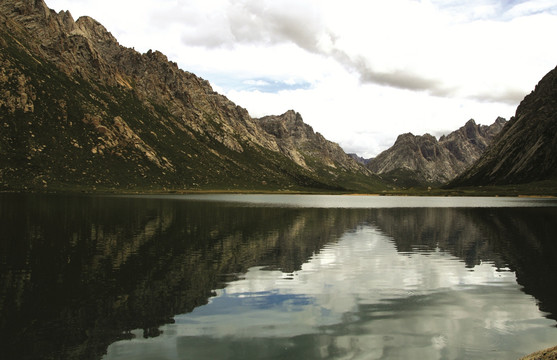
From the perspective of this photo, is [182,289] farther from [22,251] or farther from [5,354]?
[22,251]

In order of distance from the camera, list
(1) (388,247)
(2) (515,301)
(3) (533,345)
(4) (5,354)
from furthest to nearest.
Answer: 1. (1) (388,247)
2. (2) (515,301)
3. (3) (533,345)
4. (4) (5,354)

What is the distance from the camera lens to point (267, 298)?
2717 centimetres

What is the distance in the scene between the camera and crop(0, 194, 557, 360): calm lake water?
18.7 meters

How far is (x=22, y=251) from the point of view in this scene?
129 feet

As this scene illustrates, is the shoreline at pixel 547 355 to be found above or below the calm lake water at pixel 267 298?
above

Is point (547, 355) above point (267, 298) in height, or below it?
above

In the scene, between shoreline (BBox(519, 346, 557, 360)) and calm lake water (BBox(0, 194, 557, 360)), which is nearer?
shoreline (BBox(519, 346, 557, 360))

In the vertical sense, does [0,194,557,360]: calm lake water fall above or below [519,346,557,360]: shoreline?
below

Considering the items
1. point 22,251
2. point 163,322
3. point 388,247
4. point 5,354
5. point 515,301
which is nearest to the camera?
point 5,354

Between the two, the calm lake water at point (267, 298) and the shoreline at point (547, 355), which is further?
the calm lake water at point (267, 298)

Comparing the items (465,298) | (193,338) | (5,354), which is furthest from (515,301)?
(5,354)

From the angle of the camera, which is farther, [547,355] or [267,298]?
[267,298]

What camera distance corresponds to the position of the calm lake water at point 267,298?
1866 centimetres

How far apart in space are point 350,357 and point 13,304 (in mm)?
20245
